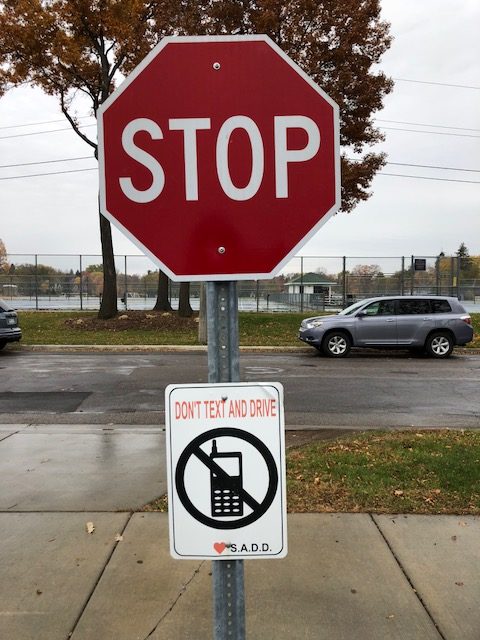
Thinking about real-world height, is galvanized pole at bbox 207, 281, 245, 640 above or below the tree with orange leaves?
below

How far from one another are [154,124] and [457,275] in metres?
28.7

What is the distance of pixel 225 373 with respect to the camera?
1750 mm

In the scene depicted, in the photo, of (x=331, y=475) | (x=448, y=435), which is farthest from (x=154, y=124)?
(x=448, y=435)

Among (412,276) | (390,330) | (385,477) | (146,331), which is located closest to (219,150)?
(385,477)

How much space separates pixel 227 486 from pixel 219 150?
102cm

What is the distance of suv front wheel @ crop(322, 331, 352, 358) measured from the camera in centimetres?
1412

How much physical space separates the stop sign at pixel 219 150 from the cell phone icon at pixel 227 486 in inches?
21.5

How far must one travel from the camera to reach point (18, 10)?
57.4 ft

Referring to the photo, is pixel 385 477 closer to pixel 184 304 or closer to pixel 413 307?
pixel 413 307

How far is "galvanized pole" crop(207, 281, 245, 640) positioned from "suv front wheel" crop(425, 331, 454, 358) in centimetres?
1332

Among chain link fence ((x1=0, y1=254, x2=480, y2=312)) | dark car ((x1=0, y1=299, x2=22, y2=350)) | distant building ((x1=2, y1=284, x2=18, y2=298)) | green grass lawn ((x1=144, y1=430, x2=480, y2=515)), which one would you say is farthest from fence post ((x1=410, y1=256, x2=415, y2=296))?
green grass lawn ((x1=144, y1=430, x2=480, y2=515))

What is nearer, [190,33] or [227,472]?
[227,472]

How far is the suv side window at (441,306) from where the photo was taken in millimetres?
14383

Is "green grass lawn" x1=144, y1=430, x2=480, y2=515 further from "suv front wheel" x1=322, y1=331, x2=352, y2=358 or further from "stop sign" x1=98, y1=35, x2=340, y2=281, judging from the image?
"suv front wheel" x1=322, y1=331, x2=352, y2=358
